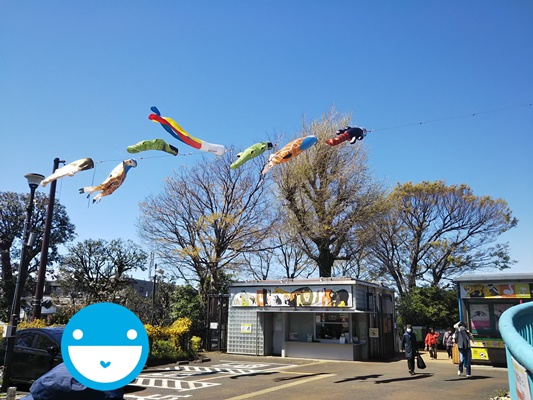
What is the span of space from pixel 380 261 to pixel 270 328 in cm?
1549

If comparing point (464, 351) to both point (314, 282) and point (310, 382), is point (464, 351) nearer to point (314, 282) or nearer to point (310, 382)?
point (310, 382)

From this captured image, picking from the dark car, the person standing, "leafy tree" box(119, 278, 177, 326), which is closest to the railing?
the dark car

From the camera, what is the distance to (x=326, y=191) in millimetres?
22672

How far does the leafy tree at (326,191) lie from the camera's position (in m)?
22.8

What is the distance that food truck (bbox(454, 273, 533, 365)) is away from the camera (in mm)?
15797

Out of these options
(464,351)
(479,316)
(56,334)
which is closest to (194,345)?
(56,334)

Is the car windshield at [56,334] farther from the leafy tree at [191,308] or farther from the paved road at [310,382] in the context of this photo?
the leafy tree at [191,308]

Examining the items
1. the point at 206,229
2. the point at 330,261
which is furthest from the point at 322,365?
the point at 206,229

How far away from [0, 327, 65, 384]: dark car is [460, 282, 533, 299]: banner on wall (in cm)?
1430

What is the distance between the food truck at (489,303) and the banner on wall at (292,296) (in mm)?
4640

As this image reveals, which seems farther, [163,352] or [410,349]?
[163,352]

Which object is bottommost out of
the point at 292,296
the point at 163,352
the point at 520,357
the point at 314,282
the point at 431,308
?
the point at 163,352

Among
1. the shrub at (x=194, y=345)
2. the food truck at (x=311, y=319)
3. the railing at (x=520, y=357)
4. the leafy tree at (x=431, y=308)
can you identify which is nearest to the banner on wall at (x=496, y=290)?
the food truck at (x=311, y=319)

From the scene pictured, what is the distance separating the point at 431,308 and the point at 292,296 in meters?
14.1
